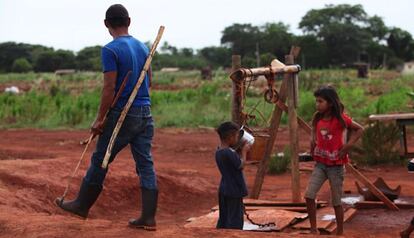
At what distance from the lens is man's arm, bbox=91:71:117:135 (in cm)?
566

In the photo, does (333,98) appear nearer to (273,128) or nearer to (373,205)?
(273,128)

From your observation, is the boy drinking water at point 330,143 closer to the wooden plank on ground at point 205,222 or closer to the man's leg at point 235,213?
the man's leg at point 235,213

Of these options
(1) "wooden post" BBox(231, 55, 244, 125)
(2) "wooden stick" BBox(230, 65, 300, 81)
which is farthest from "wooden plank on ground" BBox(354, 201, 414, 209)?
(1) "wooden post" BBox(231, 55, 244, 125)

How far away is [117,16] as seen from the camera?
5.77 metres

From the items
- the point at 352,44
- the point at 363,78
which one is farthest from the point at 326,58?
the point at 363,78

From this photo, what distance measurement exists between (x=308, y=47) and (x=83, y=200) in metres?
60.2

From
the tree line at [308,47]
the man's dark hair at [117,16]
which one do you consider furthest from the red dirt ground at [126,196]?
the tree line at [308,47]

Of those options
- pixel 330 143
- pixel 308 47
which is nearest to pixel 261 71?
pixel 330 143

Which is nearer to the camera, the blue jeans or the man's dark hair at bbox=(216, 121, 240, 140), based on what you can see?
the blue jeans

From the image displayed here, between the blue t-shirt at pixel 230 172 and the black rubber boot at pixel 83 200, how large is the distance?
3.54 feet

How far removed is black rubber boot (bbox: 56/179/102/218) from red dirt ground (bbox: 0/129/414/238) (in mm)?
113

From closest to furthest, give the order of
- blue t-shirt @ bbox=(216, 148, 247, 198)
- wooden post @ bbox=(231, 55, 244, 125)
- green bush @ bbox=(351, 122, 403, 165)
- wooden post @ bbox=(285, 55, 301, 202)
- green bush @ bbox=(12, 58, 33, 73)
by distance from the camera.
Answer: blue t-shirt @ bbox=(216, 148, 247, 198) → wooden post @ bbox=(231, 55, 244, 125) → wooden post @ bbox=(285, 55, 301, 202) → green bush @ bbox=(351, 122, 403, 165) → green bush @ bbox=(12, 58, 33, 73)

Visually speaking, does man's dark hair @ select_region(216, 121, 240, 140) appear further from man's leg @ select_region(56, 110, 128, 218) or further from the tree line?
the tree line

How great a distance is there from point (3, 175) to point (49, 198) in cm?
87
